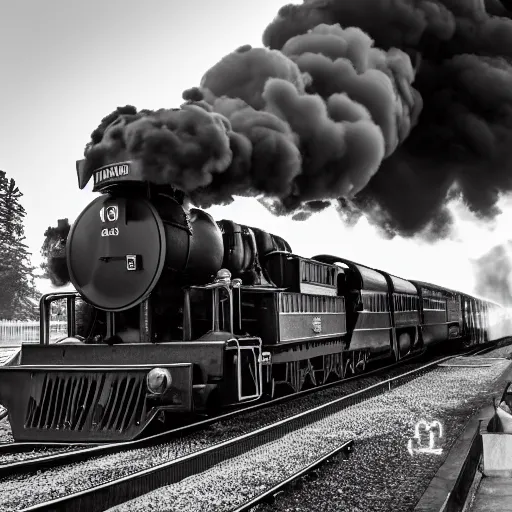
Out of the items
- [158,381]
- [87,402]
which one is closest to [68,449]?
[87,402]

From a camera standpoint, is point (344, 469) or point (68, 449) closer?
point (344, 469)

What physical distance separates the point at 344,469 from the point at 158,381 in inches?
80.0

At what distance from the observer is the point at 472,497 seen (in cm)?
474

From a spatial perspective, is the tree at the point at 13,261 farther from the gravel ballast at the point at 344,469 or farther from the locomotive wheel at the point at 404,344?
the gravel ballast at the point at 344,469

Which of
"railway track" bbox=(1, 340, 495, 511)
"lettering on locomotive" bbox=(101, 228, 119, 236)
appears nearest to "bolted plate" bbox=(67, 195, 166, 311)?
"lettering on locomotive" bbox=(101, 228, 119, 236)

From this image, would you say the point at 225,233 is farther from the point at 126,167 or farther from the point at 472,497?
the point at 472,497

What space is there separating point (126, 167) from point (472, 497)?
15.1 feet

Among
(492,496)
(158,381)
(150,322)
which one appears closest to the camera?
(492,496)

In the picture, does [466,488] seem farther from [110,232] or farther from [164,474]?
[110,232]

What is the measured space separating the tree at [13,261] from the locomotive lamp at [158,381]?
30846 mm

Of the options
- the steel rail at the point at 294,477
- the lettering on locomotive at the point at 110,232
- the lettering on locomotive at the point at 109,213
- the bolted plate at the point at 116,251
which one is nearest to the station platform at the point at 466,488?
the steel rail at the point at 294,477

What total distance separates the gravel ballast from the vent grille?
52.9 inches

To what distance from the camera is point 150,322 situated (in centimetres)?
742

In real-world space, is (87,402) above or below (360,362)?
above
